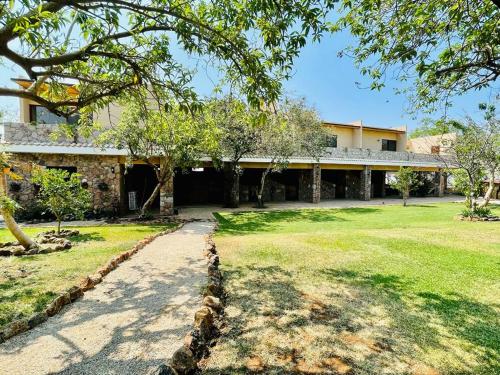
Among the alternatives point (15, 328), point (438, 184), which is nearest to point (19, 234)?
point (15, 328)

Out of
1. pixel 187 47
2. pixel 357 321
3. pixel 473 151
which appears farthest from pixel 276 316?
pixel 473 151

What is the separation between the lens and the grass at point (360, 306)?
136 inches

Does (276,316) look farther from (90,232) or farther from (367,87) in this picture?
(90,232)

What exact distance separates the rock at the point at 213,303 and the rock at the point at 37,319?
218 cm

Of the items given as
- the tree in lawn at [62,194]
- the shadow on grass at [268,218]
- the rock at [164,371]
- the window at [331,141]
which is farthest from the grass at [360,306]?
the window at [331,141]

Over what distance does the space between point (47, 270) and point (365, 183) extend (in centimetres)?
2285

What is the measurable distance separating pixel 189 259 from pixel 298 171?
18888 mm

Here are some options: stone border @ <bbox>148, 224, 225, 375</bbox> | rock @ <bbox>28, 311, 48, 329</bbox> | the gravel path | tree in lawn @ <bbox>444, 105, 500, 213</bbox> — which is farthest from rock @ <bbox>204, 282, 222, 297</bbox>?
tree in lawn @ <bbox>444, 105, 500, 213</bbox>

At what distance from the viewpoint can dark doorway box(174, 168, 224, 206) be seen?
887 inches

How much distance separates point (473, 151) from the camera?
51.2 ft

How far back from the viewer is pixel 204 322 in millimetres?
3945

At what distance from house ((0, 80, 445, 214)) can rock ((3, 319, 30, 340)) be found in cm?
447

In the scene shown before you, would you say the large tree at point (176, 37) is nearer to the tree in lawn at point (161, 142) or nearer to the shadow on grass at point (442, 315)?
the shadow on grass at point (442, 315)

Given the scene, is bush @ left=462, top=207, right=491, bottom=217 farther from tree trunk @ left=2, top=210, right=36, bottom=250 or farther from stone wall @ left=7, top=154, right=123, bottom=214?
tree trunk @ left=2, top=210, right=36, bottom=250
